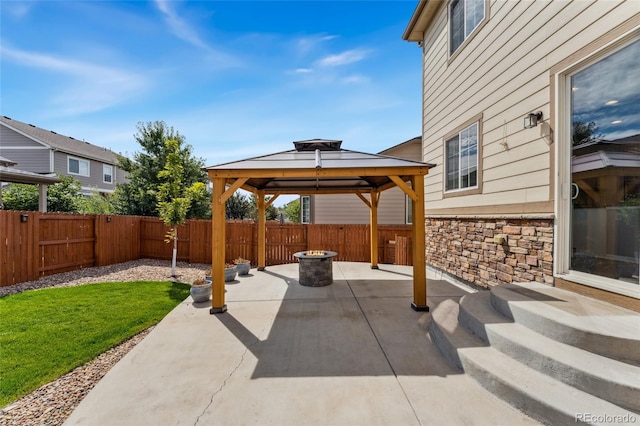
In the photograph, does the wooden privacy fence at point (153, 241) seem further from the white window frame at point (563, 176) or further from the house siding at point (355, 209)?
the white window frame at point (563, 176)

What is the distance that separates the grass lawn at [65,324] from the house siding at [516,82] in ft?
21.3

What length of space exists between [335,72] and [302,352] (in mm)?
9178

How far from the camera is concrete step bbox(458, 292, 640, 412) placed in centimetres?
195

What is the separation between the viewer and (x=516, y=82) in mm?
4348

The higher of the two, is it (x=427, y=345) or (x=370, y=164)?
Answer: (x=370, y=164)

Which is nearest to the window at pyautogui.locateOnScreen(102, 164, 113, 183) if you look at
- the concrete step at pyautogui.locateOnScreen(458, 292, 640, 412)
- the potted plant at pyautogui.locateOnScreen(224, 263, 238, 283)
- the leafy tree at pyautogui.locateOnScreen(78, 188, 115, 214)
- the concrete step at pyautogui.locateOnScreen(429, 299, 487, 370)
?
the leafy tree at pyautogui.locateOnScreen(78, 188, 115, 214)

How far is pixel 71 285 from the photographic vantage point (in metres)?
6.86

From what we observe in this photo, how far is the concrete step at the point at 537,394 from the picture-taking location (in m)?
1.88

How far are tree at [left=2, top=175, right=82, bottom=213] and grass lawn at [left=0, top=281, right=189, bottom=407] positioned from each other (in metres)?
9.10

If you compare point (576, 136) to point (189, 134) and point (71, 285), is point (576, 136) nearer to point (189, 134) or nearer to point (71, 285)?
point (71, 285)

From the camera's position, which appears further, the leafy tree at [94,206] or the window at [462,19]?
the leafy tree at [94,206]

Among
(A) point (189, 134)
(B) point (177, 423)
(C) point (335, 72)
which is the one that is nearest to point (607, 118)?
(B) point (177, 423)

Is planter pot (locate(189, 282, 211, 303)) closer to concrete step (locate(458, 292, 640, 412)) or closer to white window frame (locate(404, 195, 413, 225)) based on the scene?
concrete step (locate(458, 292, 640, 412))

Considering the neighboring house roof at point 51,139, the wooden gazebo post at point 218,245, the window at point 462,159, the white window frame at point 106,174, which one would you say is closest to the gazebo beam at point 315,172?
the wooden gazebo post at point 218,245
